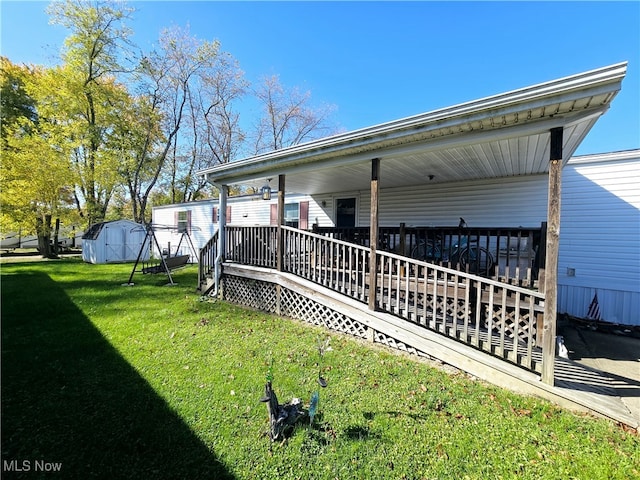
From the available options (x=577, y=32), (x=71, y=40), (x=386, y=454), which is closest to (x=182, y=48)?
(x=71, y=40)

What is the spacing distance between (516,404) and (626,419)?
3.10 feet

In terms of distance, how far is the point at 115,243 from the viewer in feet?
52.0

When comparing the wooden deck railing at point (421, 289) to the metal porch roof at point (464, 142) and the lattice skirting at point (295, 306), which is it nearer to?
the lattice skirting at point (295, 306)

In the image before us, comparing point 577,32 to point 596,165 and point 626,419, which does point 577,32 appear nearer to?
point 596,165

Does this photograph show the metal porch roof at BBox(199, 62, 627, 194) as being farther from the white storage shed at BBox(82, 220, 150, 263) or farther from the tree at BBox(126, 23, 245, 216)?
the tree at BBox(126, 23, 245, 216)

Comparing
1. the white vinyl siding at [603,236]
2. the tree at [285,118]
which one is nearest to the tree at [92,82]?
the tree at [285,118]

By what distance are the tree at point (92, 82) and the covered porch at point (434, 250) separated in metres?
15.1

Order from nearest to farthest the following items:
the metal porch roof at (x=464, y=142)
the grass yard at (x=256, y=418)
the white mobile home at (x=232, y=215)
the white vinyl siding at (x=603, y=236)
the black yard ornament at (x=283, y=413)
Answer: the grass yard at (x=256, y=418), the black yard ornament at (x=283, y=413), the metal porch roof at (x=464, y=142), the white vinyl siding at (x=603, y=236), the white mobile home at (x=232, y=215)

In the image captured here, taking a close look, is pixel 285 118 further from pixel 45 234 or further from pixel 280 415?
pixel 280 415

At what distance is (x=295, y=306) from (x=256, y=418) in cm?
316

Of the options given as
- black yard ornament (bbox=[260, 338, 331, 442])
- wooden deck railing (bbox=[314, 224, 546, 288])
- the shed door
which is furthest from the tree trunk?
black yard ornament (bbox=[260, 338, 331, 442])

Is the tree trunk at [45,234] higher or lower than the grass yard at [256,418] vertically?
higher

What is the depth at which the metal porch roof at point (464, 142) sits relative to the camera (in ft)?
9.39

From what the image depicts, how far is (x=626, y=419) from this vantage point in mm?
2752
